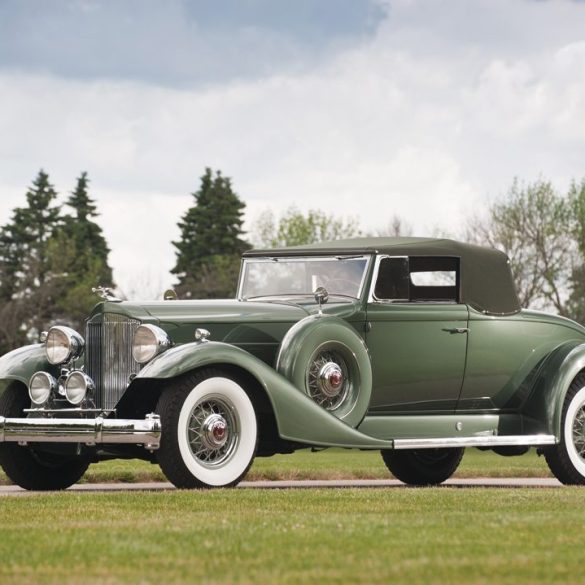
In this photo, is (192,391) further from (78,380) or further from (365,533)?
(365,533)

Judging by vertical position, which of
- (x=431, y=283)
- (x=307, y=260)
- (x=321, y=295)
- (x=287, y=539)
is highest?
(x=307, y=260)

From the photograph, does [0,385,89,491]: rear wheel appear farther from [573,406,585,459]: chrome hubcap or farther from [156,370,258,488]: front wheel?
[573,406,585,459]: chrome hubcap

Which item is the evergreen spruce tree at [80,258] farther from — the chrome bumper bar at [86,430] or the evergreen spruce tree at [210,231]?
the chrome bumper bar at [86,430]

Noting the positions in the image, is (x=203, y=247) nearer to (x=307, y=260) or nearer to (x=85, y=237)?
(x=85, y=237)

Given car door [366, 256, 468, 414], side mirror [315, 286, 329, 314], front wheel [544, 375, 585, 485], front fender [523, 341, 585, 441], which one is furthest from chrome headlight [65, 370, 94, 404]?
front wheel [544, 375, 585, 485]

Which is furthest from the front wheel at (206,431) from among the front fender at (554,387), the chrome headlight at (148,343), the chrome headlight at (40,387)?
the front fender at (554,387)

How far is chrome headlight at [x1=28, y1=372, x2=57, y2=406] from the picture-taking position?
1245 centimetres

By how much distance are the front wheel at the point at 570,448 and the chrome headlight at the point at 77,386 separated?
4.77 metres

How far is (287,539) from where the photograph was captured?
26.1 feet

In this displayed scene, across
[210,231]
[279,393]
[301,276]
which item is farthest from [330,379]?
[210,231]

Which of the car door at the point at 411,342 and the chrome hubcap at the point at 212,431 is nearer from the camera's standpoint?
the chrome hubcap at the point at 212,431

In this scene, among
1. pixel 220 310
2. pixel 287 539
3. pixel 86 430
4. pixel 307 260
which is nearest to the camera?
pixel 287 539

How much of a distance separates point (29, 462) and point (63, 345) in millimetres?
1327

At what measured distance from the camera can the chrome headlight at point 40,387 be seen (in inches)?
490
